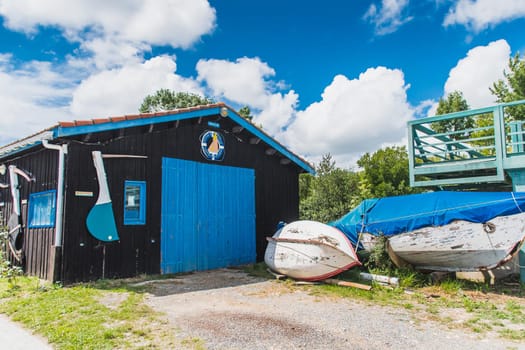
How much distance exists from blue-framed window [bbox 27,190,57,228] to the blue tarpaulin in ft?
23.1

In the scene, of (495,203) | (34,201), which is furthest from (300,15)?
(34,201)

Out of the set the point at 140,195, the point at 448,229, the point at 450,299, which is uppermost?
the point at 140,195

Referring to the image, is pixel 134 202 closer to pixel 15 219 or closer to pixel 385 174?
pixel 15 219

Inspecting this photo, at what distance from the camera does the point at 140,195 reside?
931 centimetres

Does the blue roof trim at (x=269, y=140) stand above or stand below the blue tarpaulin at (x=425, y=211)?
above

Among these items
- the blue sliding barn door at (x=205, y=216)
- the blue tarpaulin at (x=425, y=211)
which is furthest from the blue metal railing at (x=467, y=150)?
the blue sliding barn door at (x=205, y=216)

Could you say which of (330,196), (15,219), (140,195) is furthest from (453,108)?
(15,219)

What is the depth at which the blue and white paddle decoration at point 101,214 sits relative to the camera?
8367 mm

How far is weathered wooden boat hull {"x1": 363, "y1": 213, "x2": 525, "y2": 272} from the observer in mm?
7176

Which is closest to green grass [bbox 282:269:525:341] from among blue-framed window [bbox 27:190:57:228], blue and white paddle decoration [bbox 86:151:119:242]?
blue and white paddle decoration [bbox 86:151:119:242]

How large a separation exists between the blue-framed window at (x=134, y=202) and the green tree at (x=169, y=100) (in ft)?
82.9

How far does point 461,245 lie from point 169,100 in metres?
30.4

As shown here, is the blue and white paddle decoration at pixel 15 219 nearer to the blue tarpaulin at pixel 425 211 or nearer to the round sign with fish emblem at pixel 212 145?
the round sign with fish emblem at pixel 212 145

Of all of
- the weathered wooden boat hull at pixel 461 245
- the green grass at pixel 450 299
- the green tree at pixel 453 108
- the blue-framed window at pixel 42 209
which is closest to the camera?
the green grass at pixel 450 299
